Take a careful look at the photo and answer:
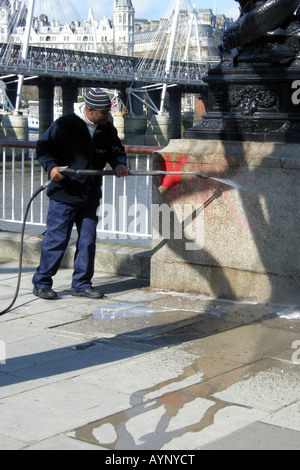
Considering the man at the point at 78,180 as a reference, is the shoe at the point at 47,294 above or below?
below

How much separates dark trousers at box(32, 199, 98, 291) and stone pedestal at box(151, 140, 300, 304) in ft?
1.87

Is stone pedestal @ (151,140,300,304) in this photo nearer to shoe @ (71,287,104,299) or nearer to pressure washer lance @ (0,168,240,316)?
pressure washer lance @ (0,168,240,316)

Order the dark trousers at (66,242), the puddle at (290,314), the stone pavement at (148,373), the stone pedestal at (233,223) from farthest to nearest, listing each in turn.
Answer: the dark trousers at (66,242) < the stone pedestal at (233,223) < the puddle at (290,314) < the stone pavement at (148,373)

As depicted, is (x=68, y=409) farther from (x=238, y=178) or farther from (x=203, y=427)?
(x=238, y=178)

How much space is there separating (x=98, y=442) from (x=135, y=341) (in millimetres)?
1744

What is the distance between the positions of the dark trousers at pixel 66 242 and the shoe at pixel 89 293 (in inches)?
1.0

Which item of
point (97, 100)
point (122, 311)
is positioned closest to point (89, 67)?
point (97, 100)

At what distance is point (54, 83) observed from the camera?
77750 mm

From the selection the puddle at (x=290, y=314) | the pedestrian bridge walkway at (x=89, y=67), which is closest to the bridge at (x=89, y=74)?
the pedestrian bridge walkway at (x=89, y=67)

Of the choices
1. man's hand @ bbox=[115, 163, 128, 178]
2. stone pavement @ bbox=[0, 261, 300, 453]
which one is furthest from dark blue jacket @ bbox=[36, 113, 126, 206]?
stone pavement @ bbox=[0, 261, 300, 453]

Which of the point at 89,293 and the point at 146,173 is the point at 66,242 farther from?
the point at 146,173

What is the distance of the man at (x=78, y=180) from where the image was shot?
6344 millimetres

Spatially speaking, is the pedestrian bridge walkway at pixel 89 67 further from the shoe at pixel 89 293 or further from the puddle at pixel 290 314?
the puddle at pixel 290 314

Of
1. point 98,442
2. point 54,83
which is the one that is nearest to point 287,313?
point 98,442
